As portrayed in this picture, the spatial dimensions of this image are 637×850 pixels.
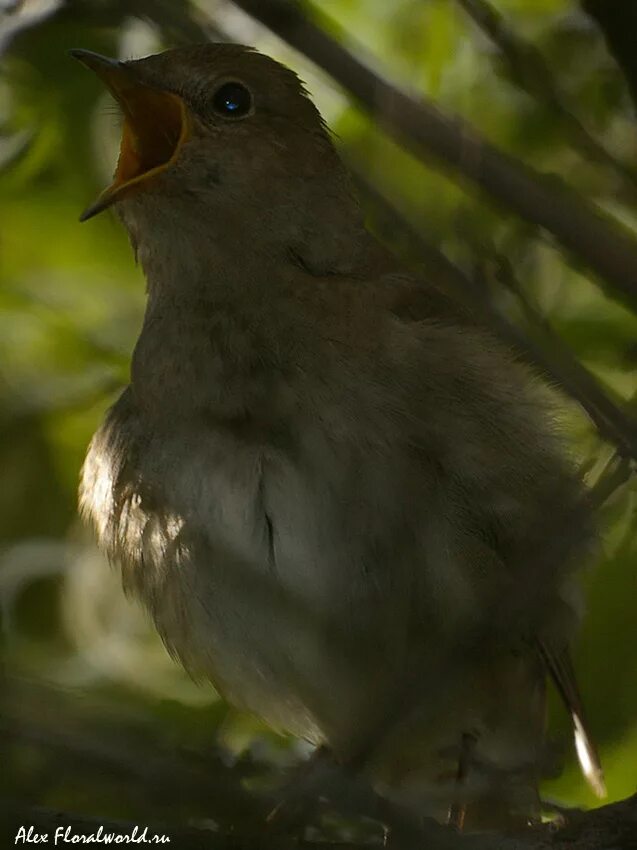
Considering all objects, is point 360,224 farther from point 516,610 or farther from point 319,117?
point 516,610

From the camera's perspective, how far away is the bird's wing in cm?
425

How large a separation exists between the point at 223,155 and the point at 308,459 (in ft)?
3.70

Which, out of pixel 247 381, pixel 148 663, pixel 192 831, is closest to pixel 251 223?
pixel 247 381

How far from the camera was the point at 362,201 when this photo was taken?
15.7ft

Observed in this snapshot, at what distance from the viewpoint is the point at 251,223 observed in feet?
14.5

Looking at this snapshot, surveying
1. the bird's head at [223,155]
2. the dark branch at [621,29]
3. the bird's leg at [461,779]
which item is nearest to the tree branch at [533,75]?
the dark branch at [621,29]

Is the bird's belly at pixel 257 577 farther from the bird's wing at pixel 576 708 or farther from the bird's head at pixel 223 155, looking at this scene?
the bird's head at pixel 223 155

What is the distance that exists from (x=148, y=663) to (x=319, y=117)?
195cm

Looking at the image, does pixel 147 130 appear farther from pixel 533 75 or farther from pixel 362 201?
pixel 533 75

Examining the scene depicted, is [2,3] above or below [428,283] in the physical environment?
above

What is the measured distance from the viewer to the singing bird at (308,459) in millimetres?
3828

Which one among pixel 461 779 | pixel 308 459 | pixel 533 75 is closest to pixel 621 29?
pixel 533 75

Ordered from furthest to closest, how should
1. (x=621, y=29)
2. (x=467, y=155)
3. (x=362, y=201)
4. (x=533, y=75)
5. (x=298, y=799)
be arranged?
(x=362, y=201) → (x=533, y=75) → (x=621, y=29) → (x=467, y=155) → (x=298, y=799)

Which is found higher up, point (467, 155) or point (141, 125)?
point (467, 155)
